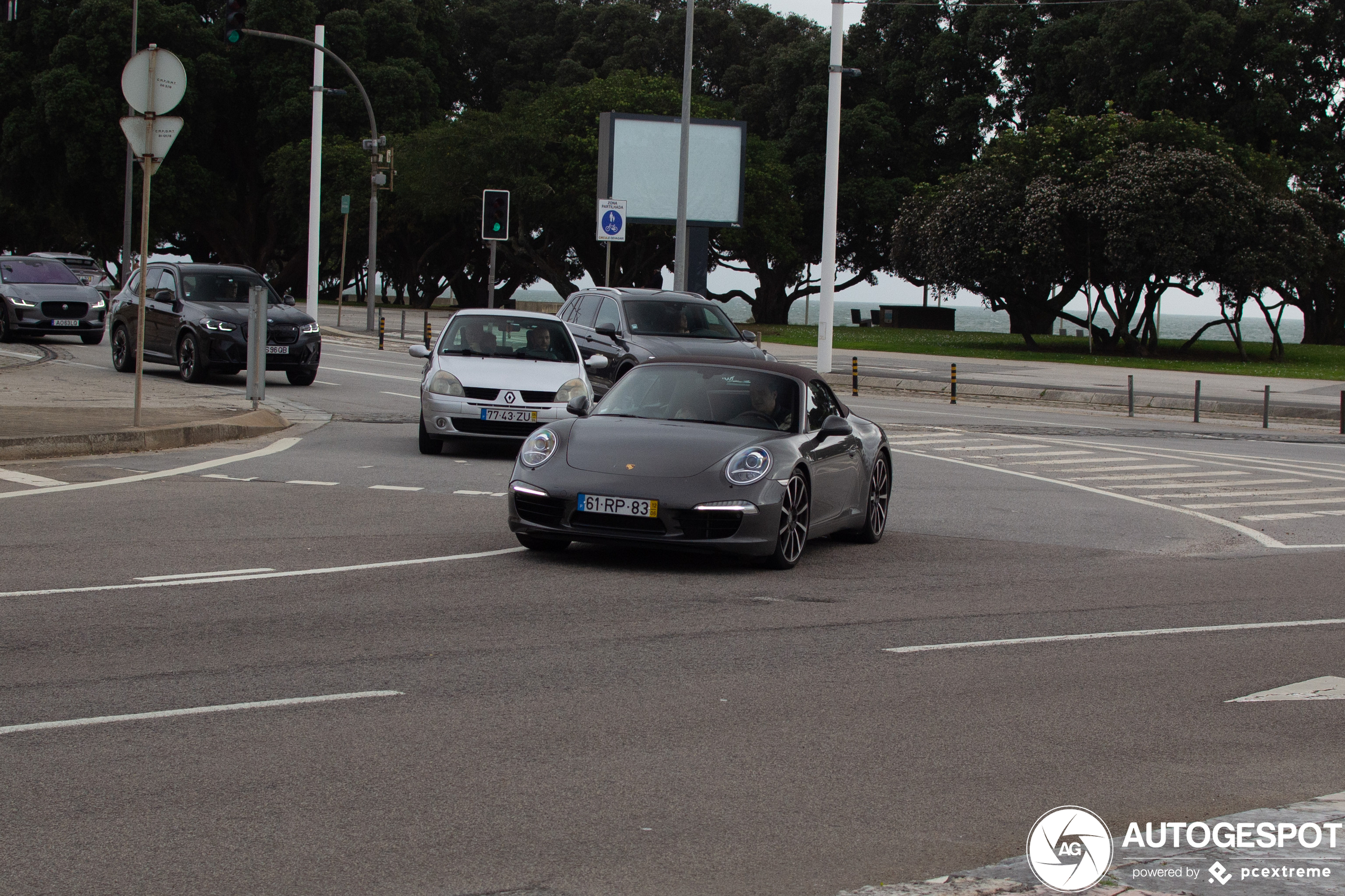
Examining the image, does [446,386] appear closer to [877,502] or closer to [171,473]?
[171,473]

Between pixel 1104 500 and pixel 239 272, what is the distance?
48.9ft

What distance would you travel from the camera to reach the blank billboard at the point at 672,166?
3903 centimetres

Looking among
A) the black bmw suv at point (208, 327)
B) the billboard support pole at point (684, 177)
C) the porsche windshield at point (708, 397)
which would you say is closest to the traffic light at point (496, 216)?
the billboard support pole at point (684, 177)

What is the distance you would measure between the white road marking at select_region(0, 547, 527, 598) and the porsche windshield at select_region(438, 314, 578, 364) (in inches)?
259

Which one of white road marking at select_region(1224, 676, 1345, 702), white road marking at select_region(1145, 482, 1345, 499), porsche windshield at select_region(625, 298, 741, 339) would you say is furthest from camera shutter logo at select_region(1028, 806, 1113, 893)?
porsche windshield at select_region(625, 298, 741, 339)

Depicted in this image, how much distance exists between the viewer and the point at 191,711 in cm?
580

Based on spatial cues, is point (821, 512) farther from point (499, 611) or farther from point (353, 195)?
point (353, 195)

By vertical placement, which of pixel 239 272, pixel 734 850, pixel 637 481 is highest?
pixel 239 272

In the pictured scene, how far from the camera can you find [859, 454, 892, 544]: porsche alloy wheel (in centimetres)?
1120

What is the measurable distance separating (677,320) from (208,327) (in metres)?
7.14

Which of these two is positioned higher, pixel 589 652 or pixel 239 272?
pixel 239 272

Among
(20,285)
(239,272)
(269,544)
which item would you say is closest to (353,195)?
(20,285)

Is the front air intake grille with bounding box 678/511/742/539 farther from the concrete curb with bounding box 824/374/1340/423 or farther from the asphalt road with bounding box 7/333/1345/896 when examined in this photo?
the concrete curb with bounding box 824/374/1340/423

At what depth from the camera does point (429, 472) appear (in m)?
14.3
